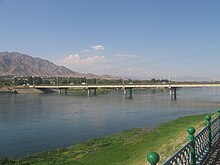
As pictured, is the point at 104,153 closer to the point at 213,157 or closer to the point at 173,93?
the point at 213,157

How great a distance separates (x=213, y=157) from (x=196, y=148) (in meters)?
1.01

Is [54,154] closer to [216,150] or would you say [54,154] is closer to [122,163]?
[122,163]

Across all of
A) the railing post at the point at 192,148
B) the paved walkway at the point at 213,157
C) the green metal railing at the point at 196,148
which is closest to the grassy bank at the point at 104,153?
the green metal railing at the point at 196,148

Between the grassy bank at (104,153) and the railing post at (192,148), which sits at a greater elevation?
the railing post at (192,148)

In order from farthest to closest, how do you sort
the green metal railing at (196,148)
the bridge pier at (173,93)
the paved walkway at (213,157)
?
the bridge pier at (173,93) → the paved walkway at (213,157) → the green metal railing at (196,148)

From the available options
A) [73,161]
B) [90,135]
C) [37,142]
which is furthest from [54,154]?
[90,135]

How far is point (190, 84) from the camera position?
90812 mm

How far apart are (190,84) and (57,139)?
236ft

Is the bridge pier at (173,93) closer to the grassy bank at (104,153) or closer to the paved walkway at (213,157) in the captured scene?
the grassy bank at (104,153)

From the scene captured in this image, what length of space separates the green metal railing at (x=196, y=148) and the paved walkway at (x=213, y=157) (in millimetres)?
109

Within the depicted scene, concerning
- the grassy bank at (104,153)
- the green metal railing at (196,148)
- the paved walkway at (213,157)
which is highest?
the green metal railing at (196,148)

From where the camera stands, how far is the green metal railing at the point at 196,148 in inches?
219

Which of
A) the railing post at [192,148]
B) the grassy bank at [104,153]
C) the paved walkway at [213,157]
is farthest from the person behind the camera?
the grassy bank at [104,153]

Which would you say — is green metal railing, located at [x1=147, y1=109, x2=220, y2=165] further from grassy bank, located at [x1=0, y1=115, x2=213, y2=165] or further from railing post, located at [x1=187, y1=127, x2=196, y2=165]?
grassy bank, located at [x1=0, y1=115, x2=213, y2=165]
